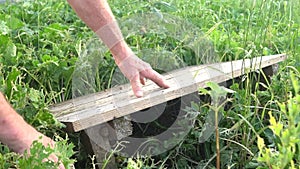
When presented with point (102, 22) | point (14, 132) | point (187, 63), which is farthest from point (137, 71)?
point (14, 132)

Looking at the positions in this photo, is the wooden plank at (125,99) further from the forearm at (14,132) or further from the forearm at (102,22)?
the forearm at (14,132)

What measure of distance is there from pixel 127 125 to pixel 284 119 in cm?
64

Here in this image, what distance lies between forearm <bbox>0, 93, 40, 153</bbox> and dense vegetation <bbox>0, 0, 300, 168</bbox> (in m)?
0.05

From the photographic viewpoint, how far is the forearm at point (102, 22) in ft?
8.61

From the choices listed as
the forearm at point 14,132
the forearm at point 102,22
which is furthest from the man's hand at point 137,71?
the forearm at point 14,132

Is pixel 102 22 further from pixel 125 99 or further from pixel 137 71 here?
pixel 125 99

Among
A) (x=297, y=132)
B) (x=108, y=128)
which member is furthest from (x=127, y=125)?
(x=297, y=132)

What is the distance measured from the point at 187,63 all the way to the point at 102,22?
0.74 m

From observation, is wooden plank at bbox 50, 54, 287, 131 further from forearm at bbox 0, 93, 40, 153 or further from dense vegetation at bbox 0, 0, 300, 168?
forearm at bbox 0, 93, 40, 153

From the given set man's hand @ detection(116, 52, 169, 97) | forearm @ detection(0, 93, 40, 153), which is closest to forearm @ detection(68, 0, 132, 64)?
man's hand @ detection(116, 52, 169, 97)

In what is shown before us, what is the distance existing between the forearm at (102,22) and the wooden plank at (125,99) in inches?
7.6

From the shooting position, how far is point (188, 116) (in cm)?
256

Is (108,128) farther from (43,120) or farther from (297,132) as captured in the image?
(297,132)

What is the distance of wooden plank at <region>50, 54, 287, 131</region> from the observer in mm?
2314
